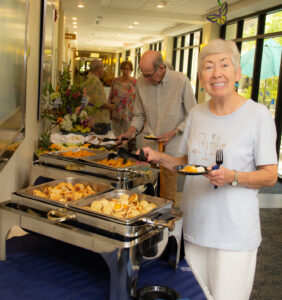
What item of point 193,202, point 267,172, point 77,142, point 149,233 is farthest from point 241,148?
point 77,142

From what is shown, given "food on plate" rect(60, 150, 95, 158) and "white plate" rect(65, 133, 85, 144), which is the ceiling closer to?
"white plate" rect(65, 133, 85, 144)

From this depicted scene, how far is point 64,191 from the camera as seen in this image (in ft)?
4.81

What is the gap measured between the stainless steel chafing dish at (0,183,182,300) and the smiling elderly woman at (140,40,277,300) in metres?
0.20

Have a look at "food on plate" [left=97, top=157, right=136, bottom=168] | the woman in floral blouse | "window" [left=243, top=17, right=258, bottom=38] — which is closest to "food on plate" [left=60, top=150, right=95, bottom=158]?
"food on plate" [left=97, top=157, right=136, bottom=168]

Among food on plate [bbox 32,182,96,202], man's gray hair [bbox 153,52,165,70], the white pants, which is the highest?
man's gray hair [bbox 153,52,165,70]

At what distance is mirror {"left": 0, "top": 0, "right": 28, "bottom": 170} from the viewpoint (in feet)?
4.27

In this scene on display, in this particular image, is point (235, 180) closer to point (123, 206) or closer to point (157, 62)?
point (123, 206)

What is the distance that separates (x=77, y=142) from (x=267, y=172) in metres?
1.96

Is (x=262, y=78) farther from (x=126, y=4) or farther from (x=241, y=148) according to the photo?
(x=241, y=148)

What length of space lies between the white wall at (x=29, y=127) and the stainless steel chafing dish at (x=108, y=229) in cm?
43

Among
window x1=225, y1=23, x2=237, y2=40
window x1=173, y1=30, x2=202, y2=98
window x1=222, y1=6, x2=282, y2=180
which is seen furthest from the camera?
window x1=173, y1=30, x2=202, y2=98

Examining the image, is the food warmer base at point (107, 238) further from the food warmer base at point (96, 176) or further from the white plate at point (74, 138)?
the white plate at point (74, 138)

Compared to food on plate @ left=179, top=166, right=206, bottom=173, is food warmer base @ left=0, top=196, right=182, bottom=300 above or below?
below

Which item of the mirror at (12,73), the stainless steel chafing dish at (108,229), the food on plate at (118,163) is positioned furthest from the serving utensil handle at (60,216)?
the food on plate at (118,163)
